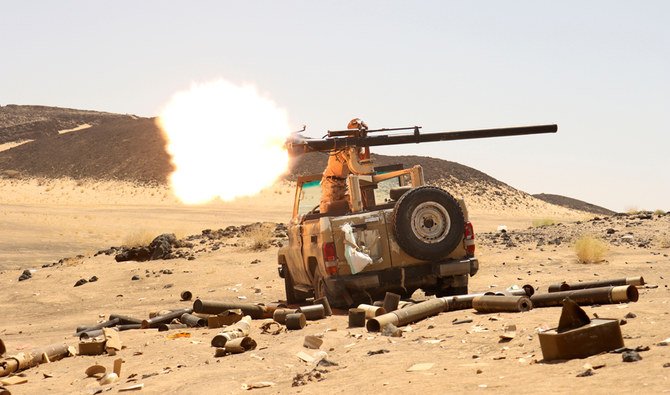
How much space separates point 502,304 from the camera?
34.8 ft

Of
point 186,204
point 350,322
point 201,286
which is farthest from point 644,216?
point 186,204

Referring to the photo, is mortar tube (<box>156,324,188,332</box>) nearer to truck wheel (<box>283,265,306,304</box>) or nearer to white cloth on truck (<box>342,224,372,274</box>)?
truck wheel (<box>283,265,306,304</box>)

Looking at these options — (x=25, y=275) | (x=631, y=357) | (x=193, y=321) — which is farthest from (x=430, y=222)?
(x=25, y=275)

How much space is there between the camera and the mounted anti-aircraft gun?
12.5 meters

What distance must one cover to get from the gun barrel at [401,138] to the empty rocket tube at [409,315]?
11.6 feet

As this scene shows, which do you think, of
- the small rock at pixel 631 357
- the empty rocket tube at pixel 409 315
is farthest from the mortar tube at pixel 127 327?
the small rock at pixel 631 357

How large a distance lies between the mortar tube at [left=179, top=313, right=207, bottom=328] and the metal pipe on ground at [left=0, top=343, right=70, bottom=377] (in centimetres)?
223

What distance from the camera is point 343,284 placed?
12.5m

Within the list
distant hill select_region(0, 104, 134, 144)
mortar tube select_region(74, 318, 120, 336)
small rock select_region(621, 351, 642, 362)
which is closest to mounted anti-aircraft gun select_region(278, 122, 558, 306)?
mortar tube select_region(74, 318, 120, 336)

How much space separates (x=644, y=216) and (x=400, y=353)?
880 inches

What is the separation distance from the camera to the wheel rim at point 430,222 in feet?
41.0

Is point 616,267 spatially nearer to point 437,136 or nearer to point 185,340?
point 437,136

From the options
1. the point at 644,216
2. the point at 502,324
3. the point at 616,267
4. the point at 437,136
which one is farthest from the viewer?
the point at 644,216

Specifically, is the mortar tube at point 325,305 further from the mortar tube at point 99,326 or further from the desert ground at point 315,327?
the mortar tube at point 99,326
